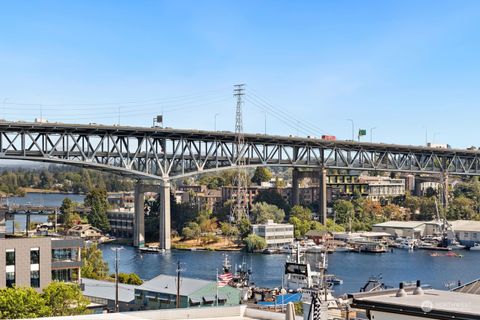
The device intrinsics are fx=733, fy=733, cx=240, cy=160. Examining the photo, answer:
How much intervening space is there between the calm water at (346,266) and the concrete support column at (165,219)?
1.29m

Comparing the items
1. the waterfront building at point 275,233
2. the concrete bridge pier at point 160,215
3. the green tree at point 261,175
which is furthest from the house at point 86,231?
the green tree at point 261,175

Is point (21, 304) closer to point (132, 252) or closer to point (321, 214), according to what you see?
point (132, 252)

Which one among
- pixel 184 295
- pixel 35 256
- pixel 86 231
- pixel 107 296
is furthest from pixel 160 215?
pixel 35 256

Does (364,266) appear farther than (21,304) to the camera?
Yes

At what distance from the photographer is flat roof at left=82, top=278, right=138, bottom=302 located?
2403 centimetres

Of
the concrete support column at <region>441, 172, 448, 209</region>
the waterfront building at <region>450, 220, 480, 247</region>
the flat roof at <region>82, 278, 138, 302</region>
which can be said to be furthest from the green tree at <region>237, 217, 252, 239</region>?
the flat roof at <region>82, 278, 138, 302</region>

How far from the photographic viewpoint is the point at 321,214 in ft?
208

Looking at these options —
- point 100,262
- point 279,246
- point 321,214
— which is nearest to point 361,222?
point 321,214

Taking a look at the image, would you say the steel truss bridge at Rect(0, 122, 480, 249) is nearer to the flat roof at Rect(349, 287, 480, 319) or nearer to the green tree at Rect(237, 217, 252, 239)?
the green tree at Rect(237, 217, 252, 239)

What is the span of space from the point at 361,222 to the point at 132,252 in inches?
939

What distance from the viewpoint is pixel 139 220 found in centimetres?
5550

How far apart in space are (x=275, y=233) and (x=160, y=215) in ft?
28.5

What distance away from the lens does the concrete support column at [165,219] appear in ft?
174

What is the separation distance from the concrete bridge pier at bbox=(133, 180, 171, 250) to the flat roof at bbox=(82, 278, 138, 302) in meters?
26.3
